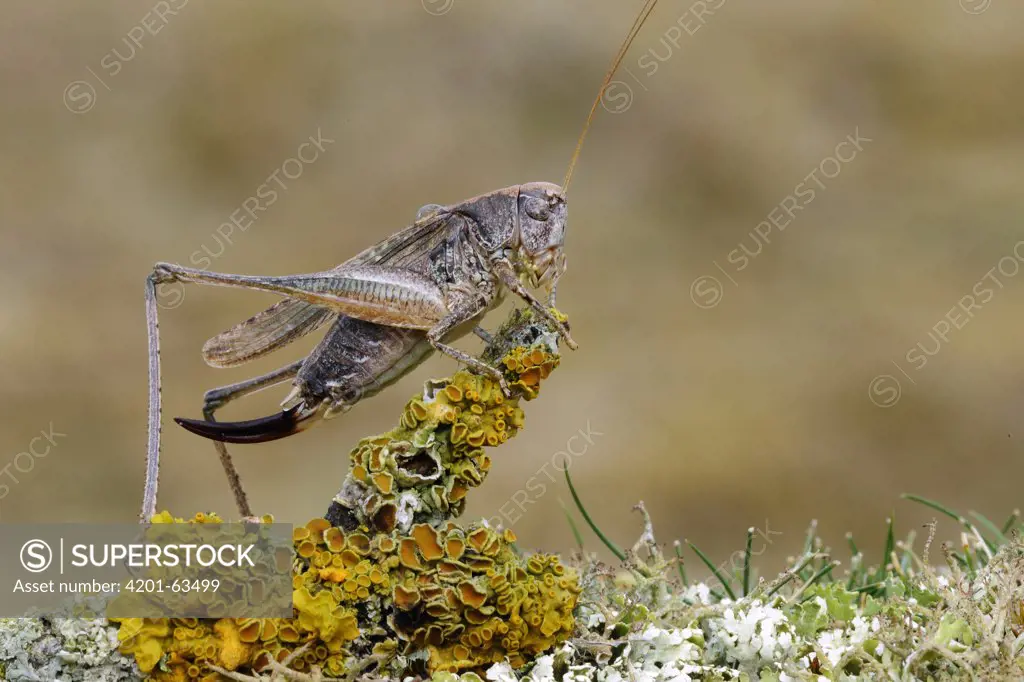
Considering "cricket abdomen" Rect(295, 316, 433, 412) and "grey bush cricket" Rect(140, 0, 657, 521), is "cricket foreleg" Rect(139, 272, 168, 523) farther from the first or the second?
"cricket abdomen" Rect(295, 316, 433, 412)

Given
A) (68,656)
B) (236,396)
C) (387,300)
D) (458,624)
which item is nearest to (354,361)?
(387,300)

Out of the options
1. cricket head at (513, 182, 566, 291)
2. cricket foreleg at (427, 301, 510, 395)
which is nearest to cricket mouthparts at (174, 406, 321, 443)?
cricket foreleg at (427, 301, 510, 395)

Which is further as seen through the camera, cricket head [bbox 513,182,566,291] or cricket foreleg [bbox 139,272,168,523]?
cricket head [bbox 513,182,566,291]

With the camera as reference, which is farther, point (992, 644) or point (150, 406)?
point (150, 406)

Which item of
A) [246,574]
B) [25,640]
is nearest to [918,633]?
[246,574]

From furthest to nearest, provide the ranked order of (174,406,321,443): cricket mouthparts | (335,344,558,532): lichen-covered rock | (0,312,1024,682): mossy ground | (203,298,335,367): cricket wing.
Result: (203,298,335,367): cricket wing
(174,406,321,443): cricket mouthparts
(335,344,558,532): lichen-covered rock
(0,312,1024,682): mossy ground

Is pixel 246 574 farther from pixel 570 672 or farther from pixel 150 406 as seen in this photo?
pixel 570 672

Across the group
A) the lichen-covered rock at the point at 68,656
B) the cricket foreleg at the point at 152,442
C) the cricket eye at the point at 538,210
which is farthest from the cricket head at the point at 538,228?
the lichen-covered rock at the point at 68,656
